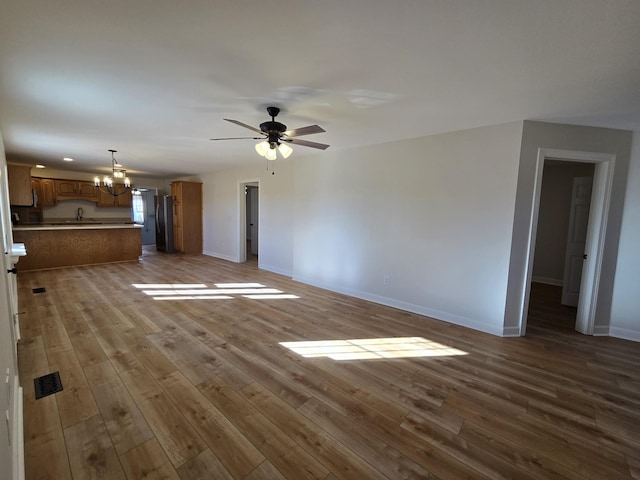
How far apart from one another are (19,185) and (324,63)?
286 inches

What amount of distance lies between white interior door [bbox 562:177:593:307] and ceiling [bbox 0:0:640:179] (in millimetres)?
1412

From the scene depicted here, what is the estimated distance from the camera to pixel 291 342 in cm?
290

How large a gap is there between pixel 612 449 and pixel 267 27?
327 cm

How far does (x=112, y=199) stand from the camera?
8273 mm

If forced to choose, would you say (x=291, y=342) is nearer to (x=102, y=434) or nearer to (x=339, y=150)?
(x=102, y=434)

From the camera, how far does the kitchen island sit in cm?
545

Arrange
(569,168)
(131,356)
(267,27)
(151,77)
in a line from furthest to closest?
(569,168) < (131,356) < (151,77) < (267,27)

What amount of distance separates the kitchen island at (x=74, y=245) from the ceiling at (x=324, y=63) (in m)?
3.35

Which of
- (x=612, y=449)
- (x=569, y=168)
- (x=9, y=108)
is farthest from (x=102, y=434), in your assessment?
(x=569, y=168)

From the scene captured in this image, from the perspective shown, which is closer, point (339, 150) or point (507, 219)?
point (507, 219)

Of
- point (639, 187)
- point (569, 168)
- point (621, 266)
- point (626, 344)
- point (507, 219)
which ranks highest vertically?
point (569, 168)

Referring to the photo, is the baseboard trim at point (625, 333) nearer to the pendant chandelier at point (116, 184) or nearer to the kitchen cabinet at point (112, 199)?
the pendant chandelier at point (116, 184)

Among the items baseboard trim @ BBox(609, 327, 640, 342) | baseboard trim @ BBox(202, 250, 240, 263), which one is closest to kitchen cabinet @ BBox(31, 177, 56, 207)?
baseboard trim @ BBox(202, 250, 240, 263)

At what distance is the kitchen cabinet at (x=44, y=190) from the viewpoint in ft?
23.2
